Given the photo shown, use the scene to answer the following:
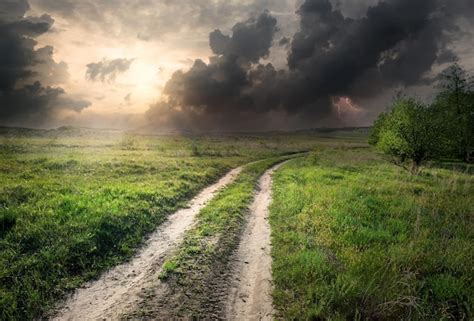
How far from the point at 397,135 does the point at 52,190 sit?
106 ft

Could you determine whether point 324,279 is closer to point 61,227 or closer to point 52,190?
point 61,227

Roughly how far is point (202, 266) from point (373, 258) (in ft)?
17.8

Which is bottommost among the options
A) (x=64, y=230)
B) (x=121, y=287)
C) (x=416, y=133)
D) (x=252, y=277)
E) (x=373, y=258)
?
(x=252, y=277)

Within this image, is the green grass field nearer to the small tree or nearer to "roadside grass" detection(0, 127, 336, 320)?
"roadside grass" detection(0, 127, 336, 320)

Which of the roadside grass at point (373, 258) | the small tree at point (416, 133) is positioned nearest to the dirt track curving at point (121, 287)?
the roadside grass at point (373, 258)

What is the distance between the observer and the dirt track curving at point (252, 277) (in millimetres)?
7156

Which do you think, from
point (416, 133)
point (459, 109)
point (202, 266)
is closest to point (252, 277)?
point (202, 266)

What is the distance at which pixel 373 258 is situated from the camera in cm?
909

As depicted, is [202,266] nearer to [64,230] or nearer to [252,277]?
[252,277]

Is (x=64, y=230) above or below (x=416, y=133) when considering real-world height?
below

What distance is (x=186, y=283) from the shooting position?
8.28 m

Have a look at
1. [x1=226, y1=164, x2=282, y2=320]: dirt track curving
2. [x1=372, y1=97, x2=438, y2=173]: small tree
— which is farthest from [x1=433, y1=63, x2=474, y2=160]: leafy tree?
[x1=226, y1=164, x2=282, y2=320]: dirt track curving

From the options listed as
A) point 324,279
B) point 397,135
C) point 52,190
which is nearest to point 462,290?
point 324,279

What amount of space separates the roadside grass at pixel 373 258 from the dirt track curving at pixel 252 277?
13.2 inches
